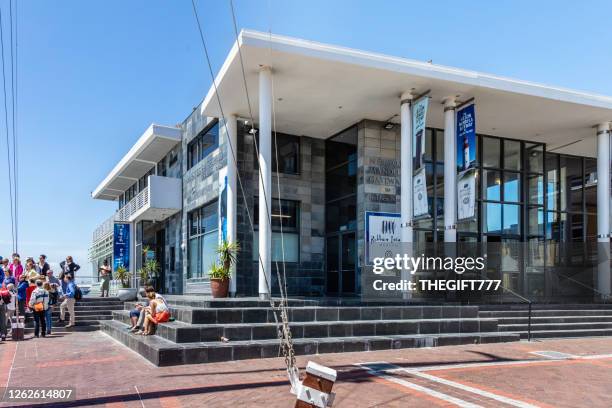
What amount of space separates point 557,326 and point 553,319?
0.29 m

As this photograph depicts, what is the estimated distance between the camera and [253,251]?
1748 centimetres

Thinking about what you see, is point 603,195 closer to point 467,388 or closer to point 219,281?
point 219,281

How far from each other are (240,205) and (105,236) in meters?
23.9

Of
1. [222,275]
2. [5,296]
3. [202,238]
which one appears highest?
[202,238]

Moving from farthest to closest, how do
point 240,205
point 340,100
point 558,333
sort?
point 240,205
point 340,100
point 558,333

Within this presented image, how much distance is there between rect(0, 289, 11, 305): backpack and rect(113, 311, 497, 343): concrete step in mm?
4885

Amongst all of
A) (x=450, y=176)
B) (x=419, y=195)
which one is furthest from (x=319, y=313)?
(x=450, y=176)

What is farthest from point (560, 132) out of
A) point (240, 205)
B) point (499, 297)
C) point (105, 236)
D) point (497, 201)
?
point (105, 236)

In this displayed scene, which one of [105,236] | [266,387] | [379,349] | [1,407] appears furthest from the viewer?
[105,236]

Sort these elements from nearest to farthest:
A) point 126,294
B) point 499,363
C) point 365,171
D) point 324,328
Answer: point 499,363
point 324,328
point 365,171
point 126,294

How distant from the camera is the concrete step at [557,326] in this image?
1322 cm

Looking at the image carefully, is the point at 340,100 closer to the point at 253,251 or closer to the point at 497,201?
the point at 253,251

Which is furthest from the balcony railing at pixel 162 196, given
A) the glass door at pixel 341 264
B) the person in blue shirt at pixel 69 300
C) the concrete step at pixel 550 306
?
the concrete step at pixel 550 306

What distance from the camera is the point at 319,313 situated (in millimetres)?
11570
